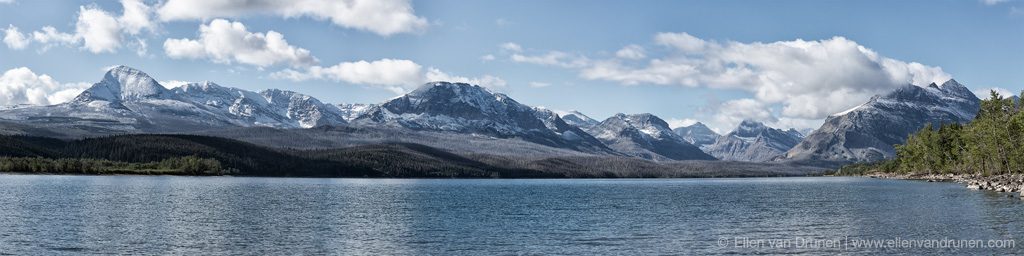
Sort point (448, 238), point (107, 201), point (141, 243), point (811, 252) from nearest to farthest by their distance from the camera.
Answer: point (811, 252), point (141, 243), point (448, 238), point (107, 201)

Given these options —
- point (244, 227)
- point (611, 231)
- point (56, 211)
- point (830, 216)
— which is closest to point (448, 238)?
point (611, 231)

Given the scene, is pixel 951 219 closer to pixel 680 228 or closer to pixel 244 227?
pixel 680 228

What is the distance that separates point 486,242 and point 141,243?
81.8 feet

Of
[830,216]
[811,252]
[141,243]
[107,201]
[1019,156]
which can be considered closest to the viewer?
[811,252]

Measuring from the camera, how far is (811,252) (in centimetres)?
5459

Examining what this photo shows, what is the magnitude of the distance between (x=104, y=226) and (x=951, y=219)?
7397 cm

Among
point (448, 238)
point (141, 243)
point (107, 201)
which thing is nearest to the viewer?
point (141, 243)

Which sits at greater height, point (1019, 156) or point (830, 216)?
point (1019, 156)

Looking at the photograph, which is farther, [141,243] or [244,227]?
[244,227]

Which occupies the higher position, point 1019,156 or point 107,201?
point 1019,156

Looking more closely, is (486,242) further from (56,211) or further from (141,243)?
(56,211)

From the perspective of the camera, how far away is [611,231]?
72250 mm

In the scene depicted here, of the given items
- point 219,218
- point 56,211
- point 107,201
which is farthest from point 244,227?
point 107,201

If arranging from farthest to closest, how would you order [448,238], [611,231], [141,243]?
[611,231] → [448,238] → [141,243]
